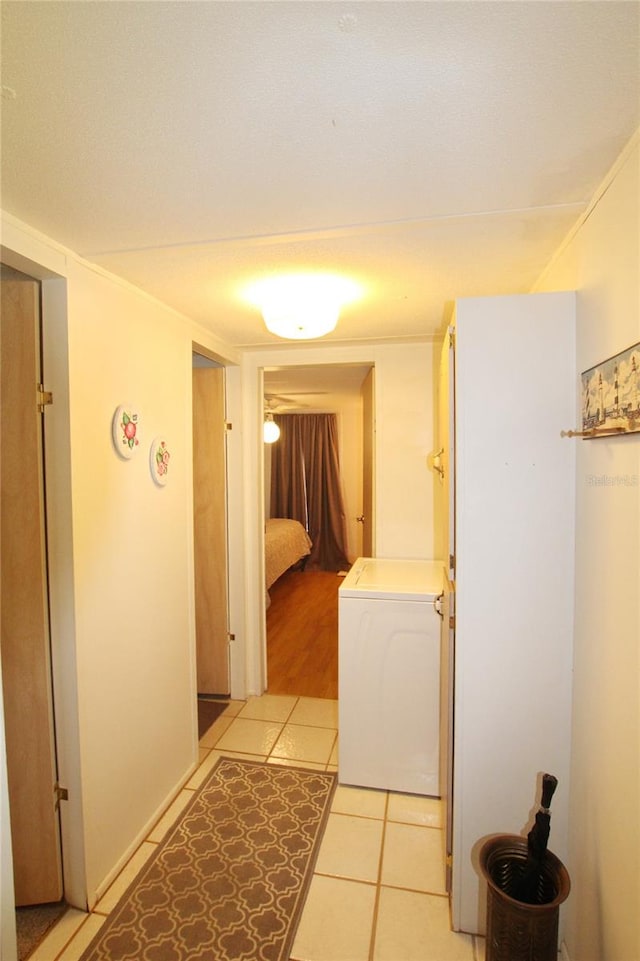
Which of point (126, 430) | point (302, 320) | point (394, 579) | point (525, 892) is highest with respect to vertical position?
point (302, 320)

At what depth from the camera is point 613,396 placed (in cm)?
112

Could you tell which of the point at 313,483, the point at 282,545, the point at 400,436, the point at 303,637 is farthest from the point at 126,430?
the point at 313,483

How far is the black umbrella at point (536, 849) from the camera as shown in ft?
4.00

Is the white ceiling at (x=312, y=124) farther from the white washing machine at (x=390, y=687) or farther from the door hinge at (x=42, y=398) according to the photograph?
the white washing machine at (x=390, y=687)

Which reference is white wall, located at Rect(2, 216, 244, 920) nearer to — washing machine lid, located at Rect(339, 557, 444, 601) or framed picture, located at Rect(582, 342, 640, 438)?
washing machine lid, located at Rect(339, 557, 444, 601)

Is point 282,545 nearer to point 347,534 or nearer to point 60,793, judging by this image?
point 347,534

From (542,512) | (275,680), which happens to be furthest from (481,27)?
(275,680)

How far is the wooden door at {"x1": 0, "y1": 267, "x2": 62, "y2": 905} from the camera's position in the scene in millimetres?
1538

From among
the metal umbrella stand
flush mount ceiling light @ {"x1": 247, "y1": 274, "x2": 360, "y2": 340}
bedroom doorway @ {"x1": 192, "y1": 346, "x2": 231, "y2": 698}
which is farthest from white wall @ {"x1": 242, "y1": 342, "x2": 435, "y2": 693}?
the metal umbrella stand

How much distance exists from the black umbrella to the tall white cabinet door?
172 millimetres

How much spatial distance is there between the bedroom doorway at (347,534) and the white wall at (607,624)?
173 centimetres

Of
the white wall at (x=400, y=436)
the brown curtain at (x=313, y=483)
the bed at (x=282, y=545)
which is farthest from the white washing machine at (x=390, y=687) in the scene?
the brown curtain at (x=313, y=483)

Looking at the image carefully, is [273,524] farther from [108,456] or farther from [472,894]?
[472,894]

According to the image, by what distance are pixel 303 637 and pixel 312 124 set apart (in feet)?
12.7
